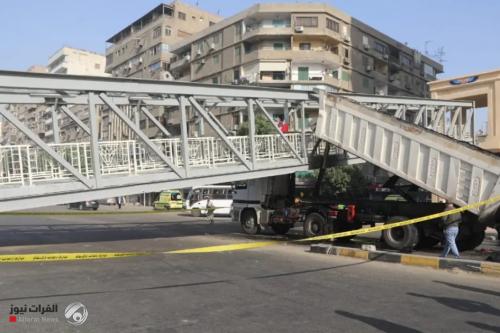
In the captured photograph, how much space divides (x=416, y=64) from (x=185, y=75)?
114ft

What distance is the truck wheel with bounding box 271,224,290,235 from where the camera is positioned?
18.0 metres

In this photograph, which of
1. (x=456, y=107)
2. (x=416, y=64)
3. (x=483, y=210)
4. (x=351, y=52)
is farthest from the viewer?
(x=416, y=64)

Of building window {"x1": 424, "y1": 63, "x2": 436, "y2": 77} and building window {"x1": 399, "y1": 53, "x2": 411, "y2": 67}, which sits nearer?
building window {"x1": 399, "y1": 53, "x2": 411, "y2": 67}

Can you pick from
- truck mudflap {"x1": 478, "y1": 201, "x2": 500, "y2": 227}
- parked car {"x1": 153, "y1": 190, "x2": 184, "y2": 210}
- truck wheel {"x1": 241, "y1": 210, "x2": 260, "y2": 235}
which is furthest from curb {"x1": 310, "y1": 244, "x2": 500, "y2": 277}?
parked car {"x1": 153, "y1": 190, "x2": 184, "y2": 210}

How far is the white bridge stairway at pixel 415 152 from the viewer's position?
37.9ft

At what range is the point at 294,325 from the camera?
572 cm

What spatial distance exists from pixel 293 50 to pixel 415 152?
42.2 meters

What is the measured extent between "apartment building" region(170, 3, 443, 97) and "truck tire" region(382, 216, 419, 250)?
3873cm

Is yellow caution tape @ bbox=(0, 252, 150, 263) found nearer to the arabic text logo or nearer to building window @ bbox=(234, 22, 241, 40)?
the arabic text logo

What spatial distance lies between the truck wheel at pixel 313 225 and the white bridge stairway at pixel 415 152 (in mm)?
2476

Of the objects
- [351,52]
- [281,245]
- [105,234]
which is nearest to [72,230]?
[105,234]

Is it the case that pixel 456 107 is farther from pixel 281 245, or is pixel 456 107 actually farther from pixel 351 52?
pixel 351 52

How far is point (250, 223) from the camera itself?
1850 cm

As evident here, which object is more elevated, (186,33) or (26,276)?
(186,33)
